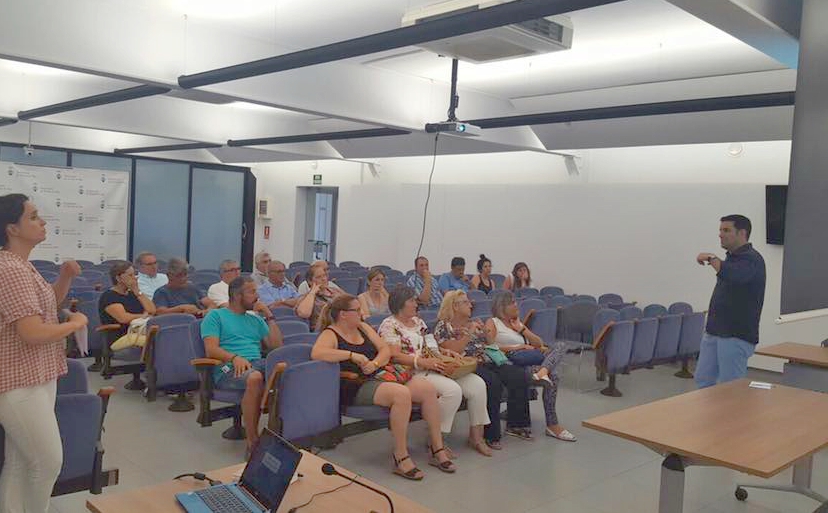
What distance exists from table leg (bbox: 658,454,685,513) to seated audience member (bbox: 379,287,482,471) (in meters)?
1.78

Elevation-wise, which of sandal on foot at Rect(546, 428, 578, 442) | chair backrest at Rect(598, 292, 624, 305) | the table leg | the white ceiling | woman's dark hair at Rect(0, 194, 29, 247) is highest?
the white ceiling

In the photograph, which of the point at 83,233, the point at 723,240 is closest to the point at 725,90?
the point at 723,240

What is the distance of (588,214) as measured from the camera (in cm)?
1023

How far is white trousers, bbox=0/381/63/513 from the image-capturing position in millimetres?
2523

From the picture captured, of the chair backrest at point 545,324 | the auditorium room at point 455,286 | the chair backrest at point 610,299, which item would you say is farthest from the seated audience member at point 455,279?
the chair backrest at point 610,299

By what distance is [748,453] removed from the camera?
2.55 metres

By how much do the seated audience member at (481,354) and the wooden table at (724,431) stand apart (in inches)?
66.6

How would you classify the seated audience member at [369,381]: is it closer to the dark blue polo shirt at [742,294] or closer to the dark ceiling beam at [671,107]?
the dark blue polo shirt at [742,294]

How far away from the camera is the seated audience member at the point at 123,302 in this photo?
18.7ft

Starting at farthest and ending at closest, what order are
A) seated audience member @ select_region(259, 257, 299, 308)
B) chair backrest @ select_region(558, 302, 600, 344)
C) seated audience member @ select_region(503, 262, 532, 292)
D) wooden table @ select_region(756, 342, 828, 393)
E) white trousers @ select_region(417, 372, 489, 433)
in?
seated audience member @ select_region(503, 262, 532, 292) → chair backrest @ select_region(558, 302, 600, 344) → seated audience member @ select_region(259, 257, 299, 308) → white trousers @ select_region(417, 372, 489, 433) → wooden table @ select_region(756, 342, 828, 393)

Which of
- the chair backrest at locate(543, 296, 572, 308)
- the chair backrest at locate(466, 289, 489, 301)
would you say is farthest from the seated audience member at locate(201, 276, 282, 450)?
the chair backrest at locate(543, 296, 572, 308)

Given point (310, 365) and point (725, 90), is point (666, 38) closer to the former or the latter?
point (725, 90)

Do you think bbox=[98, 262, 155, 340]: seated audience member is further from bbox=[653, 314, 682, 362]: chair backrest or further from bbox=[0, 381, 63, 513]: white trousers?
bbox=[653, 314, 682, 362]: chair backrest

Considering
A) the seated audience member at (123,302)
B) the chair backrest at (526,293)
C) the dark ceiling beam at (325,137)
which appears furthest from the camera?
the chair backrest at (526,293)
